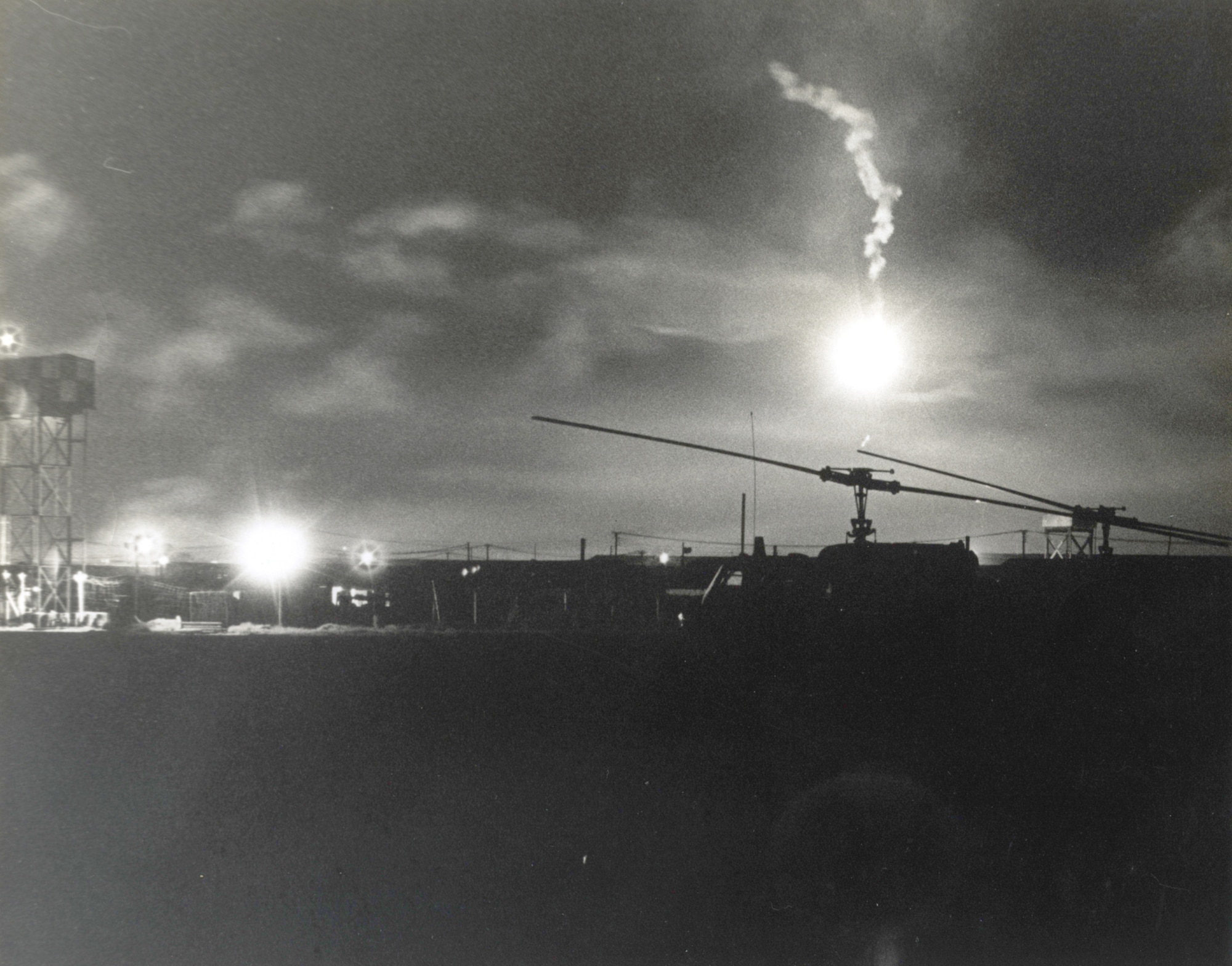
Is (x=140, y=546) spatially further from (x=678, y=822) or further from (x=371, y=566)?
(x=678, y=822)

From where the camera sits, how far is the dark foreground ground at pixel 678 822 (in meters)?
6.96

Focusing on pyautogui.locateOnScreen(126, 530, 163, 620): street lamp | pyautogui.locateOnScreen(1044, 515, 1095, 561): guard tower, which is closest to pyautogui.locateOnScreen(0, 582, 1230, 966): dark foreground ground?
pyautogui.locateOnScreen(1044, 515, 1095, 561): guard tower

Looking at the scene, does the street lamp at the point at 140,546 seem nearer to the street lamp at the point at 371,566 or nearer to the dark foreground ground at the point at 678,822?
the street lamp at the point at 371,566

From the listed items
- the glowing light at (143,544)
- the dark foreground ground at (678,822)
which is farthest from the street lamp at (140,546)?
the dark foreground ground at (678,822)

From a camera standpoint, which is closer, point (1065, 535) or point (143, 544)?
point (1065, 535)

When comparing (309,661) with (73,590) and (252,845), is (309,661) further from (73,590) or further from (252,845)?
(73,590)

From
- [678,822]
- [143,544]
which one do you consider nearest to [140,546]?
[143,544]

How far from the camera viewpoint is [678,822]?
9.16m

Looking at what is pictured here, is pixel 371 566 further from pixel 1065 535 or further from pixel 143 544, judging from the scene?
pixel 1065 535

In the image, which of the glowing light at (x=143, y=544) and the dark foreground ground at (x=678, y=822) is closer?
the dark foreground ground at (x=678, y=822)

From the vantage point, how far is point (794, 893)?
7.59 meters

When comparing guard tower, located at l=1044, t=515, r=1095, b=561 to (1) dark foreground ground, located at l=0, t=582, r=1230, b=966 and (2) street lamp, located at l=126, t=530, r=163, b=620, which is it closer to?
(1) dark foreground ground, located at l=0, t=582, r=1230, b=966

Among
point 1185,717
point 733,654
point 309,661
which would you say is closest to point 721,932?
point 733,654

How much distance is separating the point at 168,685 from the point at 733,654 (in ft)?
46.5
